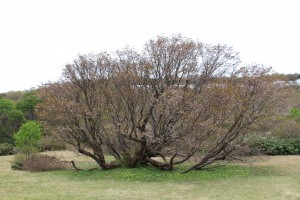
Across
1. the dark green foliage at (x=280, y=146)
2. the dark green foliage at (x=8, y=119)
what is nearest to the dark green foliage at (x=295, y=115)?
the dark green foliage at (x=280, y=146)

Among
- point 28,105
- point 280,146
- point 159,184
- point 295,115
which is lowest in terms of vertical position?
point 159,184

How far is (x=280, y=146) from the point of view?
65.5ft

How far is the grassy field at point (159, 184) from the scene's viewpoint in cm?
947

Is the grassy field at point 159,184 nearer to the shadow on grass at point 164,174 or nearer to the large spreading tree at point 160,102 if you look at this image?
the shadow on grass at point 164,174

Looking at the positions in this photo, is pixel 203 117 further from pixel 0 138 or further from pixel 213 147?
pixel 0 138

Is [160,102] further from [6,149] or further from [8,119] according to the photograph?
[8,119]

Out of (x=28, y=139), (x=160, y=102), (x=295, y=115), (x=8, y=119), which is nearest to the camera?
(x=160, y=102)

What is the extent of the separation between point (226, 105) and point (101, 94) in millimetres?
4627

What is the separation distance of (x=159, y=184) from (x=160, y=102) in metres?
2.75

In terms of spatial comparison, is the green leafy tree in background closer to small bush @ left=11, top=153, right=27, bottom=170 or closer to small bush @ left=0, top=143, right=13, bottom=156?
small bush @ left=11, top=153, right=27, bottom=170

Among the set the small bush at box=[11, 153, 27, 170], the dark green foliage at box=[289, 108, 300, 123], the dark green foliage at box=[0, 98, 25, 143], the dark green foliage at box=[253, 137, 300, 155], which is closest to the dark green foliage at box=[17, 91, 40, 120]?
the dark green foliage at box=[0, 98, 25, 143]

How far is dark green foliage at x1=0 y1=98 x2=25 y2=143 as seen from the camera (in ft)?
89.8

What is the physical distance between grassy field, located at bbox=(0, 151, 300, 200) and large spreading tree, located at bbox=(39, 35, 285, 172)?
103 cm

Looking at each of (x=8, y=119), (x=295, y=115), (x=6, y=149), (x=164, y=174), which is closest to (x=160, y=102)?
(x=164, y=174)
